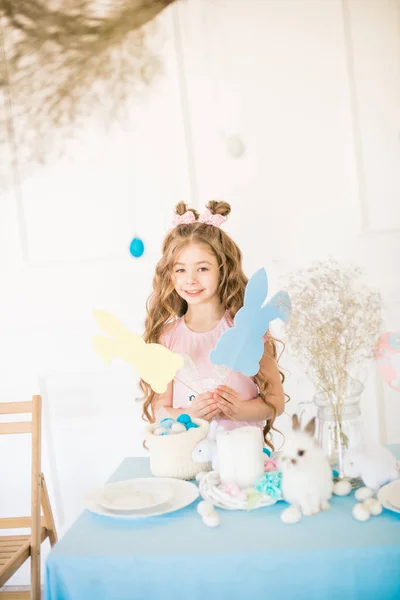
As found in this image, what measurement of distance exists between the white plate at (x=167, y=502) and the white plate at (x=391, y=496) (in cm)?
36

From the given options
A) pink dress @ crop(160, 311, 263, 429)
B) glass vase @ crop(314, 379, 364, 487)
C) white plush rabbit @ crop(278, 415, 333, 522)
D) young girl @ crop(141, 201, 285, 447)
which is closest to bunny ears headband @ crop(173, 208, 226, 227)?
young girl @ crop(141, 201, 285, 447)

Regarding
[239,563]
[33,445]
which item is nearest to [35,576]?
[33,445]

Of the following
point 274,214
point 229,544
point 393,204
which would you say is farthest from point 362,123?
point 229,544

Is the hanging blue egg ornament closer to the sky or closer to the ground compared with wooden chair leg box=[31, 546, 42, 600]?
closer to the sky

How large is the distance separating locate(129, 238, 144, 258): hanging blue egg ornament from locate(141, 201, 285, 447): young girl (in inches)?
8.2

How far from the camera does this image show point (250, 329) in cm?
140

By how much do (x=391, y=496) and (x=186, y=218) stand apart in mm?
1010

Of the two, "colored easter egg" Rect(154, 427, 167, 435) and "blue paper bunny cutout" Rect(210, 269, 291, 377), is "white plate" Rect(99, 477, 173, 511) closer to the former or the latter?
"colored easter egg" Rect(154, 427, 167, 435)

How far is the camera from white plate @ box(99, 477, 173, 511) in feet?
3.90

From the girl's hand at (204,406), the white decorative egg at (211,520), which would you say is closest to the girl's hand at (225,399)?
the girl's hand at (204,406)

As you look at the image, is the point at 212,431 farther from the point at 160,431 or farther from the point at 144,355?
the point at 144,355

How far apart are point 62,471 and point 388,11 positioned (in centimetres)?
205

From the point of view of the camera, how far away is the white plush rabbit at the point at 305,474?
1121 millimetres

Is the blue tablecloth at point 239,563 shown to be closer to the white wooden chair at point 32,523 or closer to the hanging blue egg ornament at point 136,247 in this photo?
the white wooden chair at point 32,523
